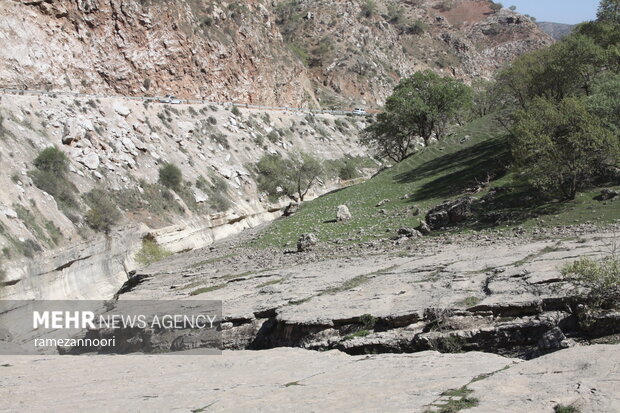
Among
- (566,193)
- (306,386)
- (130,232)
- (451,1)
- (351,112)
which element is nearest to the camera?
(306,386)

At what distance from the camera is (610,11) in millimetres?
41219

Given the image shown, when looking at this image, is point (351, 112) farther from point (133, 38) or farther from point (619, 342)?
point (619, 342)

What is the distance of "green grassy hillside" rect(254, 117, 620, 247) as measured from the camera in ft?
68.3

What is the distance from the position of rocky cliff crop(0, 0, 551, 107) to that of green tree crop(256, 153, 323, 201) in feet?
51.3

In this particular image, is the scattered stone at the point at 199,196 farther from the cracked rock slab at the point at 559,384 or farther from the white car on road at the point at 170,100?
the cracked rock slab at the point at 559,384

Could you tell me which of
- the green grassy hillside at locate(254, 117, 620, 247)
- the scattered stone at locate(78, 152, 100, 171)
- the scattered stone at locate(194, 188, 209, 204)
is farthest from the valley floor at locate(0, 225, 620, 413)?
the scattered stone at locate(194, 188, 209, 204)

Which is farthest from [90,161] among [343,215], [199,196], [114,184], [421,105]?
[421,105]

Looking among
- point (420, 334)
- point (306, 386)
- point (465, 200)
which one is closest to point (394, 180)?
point (465, 200)

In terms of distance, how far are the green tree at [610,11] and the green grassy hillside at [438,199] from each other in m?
10.7

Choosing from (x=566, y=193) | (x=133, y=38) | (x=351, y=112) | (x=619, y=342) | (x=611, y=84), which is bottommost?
(x=619, y=342)

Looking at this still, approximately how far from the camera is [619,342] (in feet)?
30.6

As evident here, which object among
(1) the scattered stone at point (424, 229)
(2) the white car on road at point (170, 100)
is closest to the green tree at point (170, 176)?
(2) the white car on road at point (170, 100)

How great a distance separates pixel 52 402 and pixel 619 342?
9.47 meters

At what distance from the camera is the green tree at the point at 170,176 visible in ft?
148
